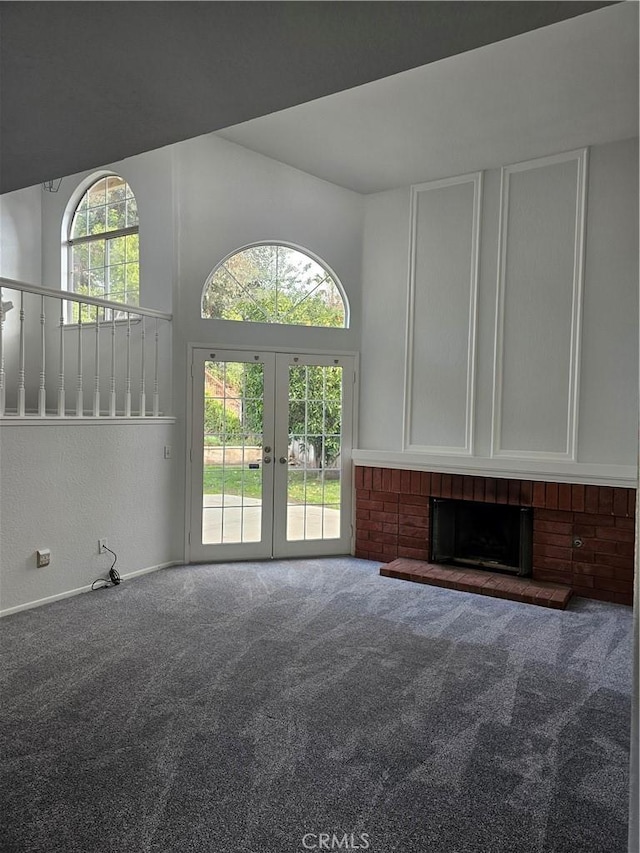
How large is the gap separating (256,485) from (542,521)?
8.06 ft

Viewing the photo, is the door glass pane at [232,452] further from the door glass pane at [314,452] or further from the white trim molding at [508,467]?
the white trim molding at [508,467]

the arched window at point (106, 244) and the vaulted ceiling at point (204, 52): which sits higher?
the arched window at point (106, 244)

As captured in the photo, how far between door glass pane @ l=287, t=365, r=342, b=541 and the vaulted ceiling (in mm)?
3429

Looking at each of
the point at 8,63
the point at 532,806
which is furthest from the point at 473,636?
the point at 8,63

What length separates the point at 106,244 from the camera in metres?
5.53

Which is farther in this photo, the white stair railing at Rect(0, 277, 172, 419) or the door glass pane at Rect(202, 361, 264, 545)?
the door glass pane at Rect(202, 361, 264, 545)

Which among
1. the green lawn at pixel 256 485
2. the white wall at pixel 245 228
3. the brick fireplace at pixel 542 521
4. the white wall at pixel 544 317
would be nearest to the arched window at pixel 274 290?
the white wall at pixel 245 228

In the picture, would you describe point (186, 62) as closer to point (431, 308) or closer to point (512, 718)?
point (512, 718)

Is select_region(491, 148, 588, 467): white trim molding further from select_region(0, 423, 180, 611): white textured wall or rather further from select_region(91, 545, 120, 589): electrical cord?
select_region(91, 545, 120, 589): electrical cord

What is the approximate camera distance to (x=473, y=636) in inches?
136

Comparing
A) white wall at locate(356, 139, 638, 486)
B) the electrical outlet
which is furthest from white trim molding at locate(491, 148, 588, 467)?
the electrical outlet

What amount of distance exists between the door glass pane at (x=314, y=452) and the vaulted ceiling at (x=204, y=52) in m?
3.43

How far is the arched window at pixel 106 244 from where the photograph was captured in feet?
17.5

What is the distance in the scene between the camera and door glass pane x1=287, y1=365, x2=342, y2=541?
527 cm
